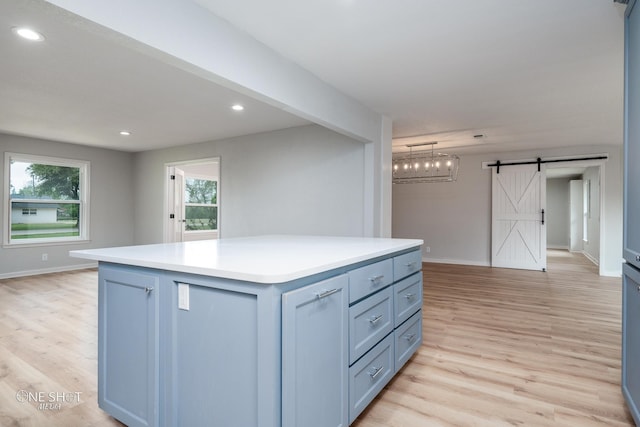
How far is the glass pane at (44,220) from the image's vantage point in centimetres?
566

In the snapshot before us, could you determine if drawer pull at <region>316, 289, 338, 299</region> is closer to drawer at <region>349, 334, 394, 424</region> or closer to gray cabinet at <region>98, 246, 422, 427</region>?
gray cabinet at <region>98, 246, 422, 427</region>

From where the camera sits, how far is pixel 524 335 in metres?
3.10

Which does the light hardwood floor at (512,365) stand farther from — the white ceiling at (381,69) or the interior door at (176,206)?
the interior door at (176,206)

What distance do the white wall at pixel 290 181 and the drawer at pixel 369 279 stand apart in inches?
84.3

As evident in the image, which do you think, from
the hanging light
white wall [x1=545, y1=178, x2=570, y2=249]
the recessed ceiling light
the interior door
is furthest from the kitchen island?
white wall [x1=545, y1=178, x2=570, y2=249]

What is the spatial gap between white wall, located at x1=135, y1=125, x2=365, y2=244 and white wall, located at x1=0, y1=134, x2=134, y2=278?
160 centimetres

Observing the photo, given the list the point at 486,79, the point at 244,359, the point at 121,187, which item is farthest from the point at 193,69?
the point at 121,187

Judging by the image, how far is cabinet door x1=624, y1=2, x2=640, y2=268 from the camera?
5.38 ft

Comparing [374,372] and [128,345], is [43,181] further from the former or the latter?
[374,372]

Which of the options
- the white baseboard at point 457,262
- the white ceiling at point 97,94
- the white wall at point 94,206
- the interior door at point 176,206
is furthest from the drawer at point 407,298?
the white wall at point 94,206

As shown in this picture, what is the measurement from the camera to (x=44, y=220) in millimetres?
5992

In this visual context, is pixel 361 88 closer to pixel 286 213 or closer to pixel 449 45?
pixel 449 45

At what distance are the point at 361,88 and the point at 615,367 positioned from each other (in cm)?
302

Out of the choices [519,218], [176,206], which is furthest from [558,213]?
[176,206]
